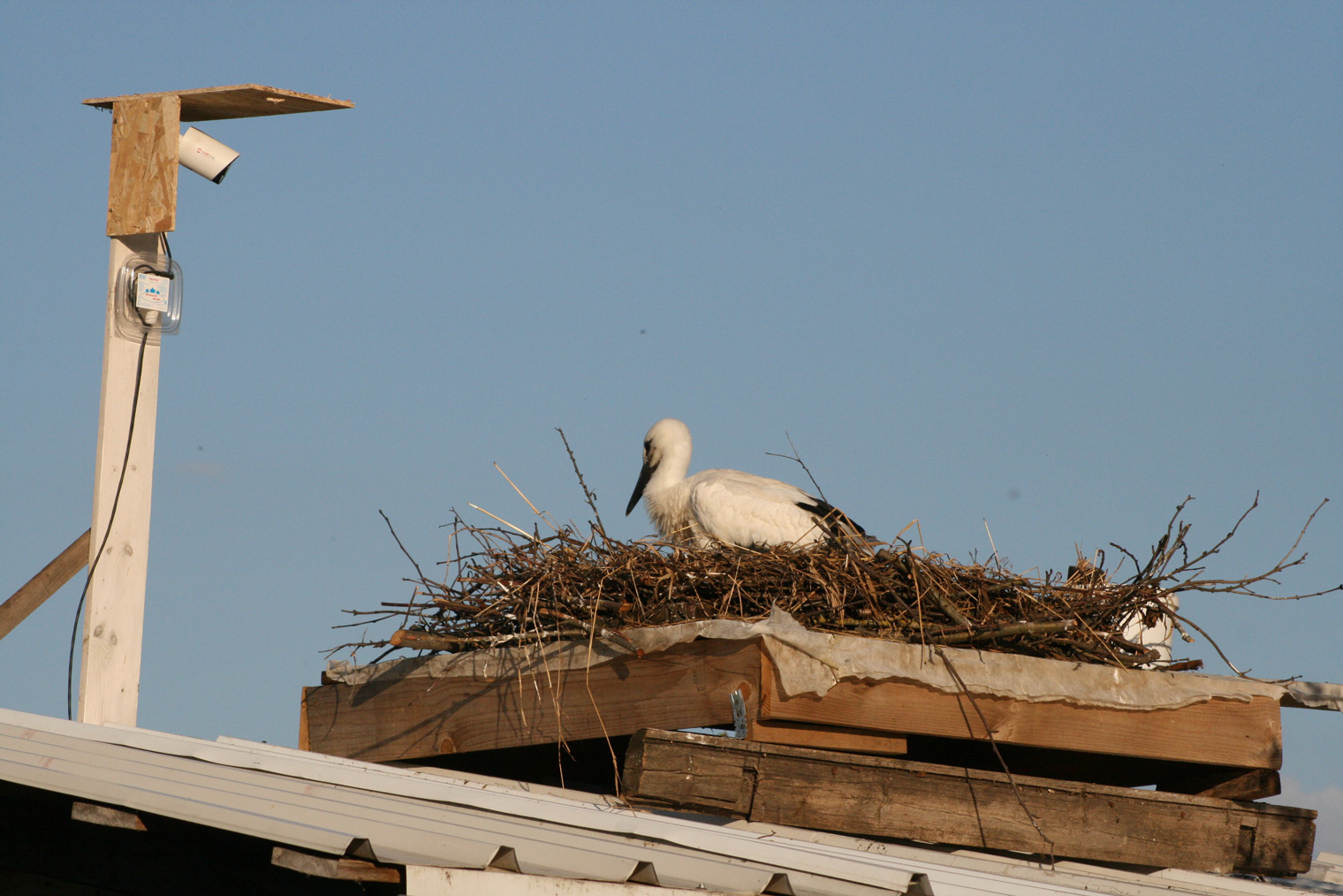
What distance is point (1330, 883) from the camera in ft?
19.4

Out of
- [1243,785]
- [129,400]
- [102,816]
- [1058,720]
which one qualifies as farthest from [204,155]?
[1243,785]

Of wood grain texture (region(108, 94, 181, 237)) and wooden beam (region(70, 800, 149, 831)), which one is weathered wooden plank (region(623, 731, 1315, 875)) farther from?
wood grain texture (region(108, 94, 181, 237))

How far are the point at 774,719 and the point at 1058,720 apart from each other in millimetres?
1030

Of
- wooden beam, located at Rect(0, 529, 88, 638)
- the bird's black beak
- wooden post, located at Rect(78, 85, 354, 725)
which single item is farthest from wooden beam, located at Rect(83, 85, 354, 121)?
the bird's black beak

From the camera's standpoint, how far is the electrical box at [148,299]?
4973mm

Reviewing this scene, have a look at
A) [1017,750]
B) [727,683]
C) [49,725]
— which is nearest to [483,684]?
[727,683]

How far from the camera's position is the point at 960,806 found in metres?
4.55

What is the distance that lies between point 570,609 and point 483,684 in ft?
1.30

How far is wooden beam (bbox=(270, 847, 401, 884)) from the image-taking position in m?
2.96

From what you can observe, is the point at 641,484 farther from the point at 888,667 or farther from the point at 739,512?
the point at 888,667

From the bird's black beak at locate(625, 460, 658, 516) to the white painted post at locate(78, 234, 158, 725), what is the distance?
383 cm

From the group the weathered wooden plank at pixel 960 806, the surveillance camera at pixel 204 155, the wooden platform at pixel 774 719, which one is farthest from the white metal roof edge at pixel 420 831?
the surveillance camera at pixel 204 155

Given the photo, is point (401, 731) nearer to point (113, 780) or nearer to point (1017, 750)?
point (113, 780)

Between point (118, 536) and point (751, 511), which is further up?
point (751, 511)
